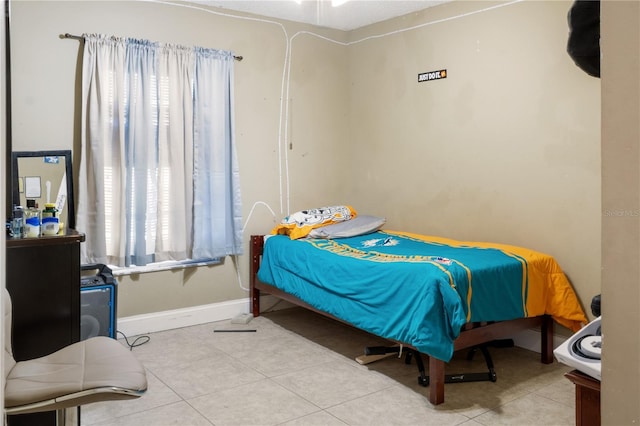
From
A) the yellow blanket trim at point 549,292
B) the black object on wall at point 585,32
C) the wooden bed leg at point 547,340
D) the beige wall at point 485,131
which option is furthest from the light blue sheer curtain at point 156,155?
the black object on wall at point 585,32

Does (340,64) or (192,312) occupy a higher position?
(340,64)

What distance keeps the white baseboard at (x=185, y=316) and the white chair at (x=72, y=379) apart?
2002 mm

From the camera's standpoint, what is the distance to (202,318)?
14.0ft

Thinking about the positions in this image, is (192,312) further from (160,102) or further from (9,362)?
(9,362)

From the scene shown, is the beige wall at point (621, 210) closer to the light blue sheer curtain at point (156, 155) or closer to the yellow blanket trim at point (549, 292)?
the yellow blanket trim at point (549, 292)

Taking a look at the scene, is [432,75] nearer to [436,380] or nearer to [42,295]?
[436,380]

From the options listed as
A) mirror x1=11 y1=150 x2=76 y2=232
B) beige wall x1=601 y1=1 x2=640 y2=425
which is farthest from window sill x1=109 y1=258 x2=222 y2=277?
beige wall x1=601 y1=1 x2=640 y2=425

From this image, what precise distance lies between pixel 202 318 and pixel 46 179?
5.22ft

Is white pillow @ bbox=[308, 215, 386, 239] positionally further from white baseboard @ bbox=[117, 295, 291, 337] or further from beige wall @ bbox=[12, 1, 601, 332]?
white baseboard @ bbox=[117, 295, 291, 337]

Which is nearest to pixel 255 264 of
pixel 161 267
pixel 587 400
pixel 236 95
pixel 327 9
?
pixel 161 267

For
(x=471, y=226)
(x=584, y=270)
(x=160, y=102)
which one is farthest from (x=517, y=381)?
(x=160, y=102)

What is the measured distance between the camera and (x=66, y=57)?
3602 millimetres

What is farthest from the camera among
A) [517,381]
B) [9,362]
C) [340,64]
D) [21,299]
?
[340,64]

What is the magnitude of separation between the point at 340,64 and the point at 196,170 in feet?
5.90
